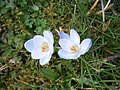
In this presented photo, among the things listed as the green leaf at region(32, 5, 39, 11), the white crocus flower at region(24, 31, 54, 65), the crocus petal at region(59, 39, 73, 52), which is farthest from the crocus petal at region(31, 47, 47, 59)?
the green leaf at region(32, 5, 39, 11)

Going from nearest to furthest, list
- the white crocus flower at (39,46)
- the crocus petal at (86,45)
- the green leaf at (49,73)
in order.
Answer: the crocus petal at (86,45) → the white crocus flower at (39,46) → the green leaf at (49,73)

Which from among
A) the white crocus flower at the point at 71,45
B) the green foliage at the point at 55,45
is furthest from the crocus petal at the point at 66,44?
the green foliage at the point at 55,45

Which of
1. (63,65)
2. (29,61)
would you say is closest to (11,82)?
(29,61)

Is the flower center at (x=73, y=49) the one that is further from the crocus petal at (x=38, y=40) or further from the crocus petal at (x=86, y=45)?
the crocus petal at (x=38, y=40)

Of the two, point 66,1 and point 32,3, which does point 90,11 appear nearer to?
point 66,1

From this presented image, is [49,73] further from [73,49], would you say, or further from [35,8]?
[35,8]
